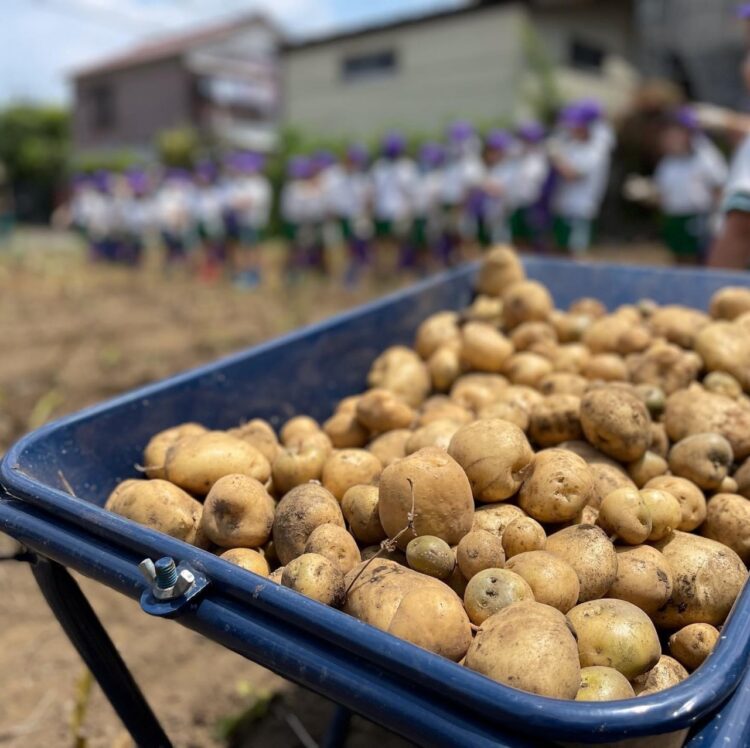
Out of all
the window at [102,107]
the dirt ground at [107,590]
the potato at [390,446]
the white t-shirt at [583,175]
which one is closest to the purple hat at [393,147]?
the dirt ground at [107,590]

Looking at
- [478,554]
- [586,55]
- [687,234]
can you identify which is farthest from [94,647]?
[586,55]

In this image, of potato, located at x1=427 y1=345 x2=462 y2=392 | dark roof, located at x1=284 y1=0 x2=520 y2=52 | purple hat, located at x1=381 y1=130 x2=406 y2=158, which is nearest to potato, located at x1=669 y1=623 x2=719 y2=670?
potato, located at x1=427 y1=345 x2=462 y2=392

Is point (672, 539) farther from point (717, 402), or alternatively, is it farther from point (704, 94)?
point (704, 94)

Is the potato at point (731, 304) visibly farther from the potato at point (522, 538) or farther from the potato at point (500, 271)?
the potato at point (522, 538)

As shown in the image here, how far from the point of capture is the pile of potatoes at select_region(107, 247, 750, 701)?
4.68 feet

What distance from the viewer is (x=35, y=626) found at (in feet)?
11.0

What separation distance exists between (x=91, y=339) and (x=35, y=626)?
5226mm

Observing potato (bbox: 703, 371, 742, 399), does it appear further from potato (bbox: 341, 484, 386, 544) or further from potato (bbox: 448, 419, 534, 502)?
potato (bbox: 341, 484, 386, 544)

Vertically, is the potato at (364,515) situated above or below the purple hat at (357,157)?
above

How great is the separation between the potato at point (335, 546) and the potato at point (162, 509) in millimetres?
344

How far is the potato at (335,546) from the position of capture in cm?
166

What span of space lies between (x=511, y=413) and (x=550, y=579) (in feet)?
2.55

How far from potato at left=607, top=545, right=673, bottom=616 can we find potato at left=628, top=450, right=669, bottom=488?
1.50ft

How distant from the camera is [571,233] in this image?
10.2 metres
